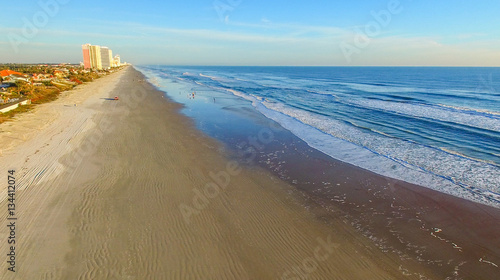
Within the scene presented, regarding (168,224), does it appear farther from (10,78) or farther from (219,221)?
(10,78)

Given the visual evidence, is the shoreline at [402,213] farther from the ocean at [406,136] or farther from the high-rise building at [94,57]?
the high-rise building at [94,57]

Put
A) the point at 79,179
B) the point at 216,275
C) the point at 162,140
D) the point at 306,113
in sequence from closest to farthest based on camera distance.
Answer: the point at 216,275, the point at 79,179, the point at 162,140, the point at 306,113

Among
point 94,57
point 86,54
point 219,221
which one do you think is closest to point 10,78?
point 219,221

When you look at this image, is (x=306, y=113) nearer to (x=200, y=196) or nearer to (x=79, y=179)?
(x=200, y=196)

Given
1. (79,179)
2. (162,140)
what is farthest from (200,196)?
(162,140)

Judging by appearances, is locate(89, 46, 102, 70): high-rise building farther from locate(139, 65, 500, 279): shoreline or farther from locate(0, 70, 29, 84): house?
locate(139, 65, 500, 279): shoreline

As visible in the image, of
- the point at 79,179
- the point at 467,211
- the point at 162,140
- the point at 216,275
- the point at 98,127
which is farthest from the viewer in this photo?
the point at 98,127

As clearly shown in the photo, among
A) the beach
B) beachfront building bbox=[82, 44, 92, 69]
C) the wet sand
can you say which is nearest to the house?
the beach
